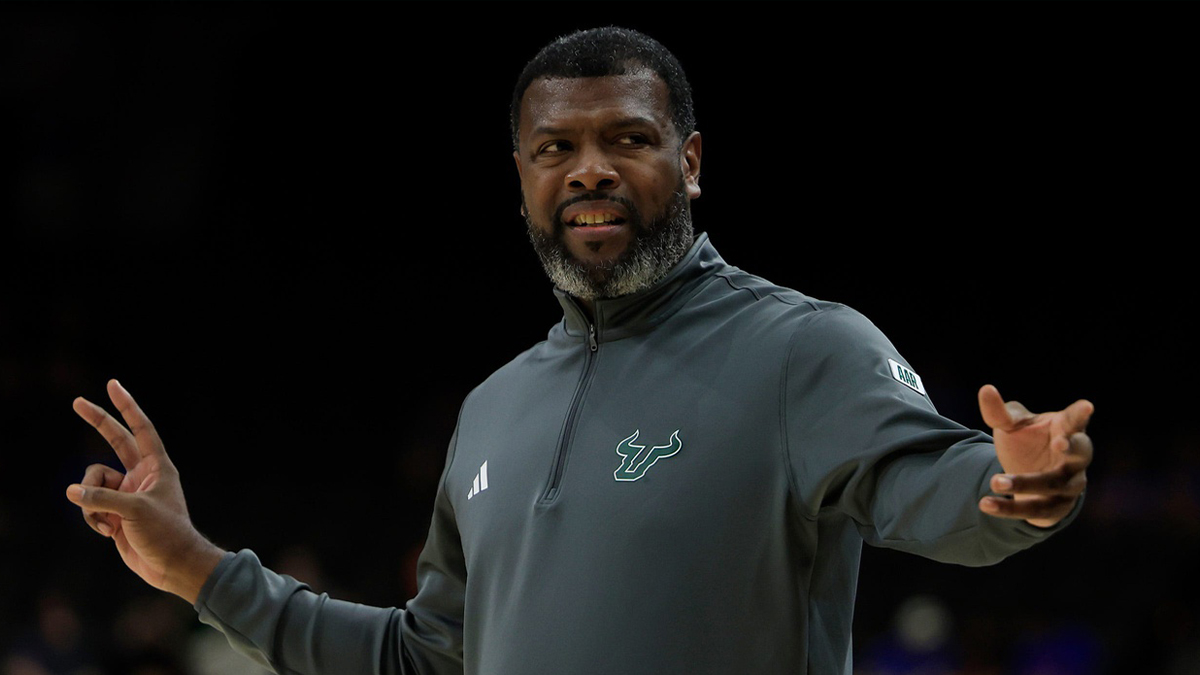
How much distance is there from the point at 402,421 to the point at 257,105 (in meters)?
2.07

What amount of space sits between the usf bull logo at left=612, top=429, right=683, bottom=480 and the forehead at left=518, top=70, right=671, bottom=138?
0.56m

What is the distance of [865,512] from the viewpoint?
1.87 meters

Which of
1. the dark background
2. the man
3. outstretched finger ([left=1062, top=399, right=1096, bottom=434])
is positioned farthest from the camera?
the dark background

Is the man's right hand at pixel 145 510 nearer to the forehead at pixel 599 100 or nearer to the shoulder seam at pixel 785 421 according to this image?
the forehead at pixel 599 100

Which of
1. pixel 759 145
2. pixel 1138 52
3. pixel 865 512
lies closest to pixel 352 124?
pixel 759 145

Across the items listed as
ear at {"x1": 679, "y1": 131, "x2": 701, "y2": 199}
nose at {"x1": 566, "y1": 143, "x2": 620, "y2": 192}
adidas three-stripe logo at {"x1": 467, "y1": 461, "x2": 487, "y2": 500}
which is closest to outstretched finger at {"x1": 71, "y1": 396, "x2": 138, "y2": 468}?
adidas three-stripe logo at {"x1": 467, "y1": 461, "x2": 487, "y2": 500}

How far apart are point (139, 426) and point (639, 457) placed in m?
1.00

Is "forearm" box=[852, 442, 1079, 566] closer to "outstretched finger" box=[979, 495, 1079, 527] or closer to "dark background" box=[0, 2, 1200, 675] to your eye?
"outstretched finger" box=[979, 495, 1079, 527]

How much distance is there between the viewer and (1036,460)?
1.53 meters

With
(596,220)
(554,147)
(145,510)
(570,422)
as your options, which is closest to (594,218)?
(596,220)

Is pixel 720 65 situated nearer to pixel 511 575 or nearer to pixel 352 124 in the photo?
pixel 352 124

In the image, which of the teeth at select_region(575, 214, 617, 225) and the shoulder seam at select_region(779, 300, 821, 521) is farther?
the teeth at select_region(575, 214, 617, 225)

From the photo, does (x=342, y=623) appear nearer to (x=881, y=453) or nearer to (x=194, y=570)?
(x=194, y=570)

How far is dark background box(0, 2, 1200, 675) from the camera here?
7520mm
